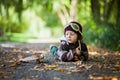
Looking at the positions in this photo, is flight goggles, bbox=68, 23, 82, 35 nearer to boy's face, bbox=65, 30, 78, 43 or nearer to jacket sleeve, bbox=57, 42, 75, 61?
boy's face, bbox=65, 30, 78, 43

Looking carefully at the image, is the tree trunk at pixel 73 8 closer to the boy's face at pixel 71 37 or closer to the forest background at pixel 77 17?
the forest background at pixel 77 17

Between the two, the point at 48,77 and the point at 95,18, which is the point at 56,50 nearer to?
the point at 48,77

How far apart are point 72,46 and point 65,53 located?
0.94 ft

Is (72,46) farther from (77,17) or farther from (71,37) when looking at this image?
(77,17)

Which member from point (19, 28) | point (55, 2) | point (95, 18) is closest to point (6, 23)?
point (55, 2)

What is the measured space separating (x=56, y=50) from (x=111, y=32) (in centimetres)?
681

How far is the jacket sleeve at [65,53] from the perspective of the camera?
27.7 feet

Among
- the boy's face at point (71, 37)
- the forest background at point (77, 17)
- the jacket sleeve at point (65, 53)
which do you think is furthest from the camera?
the forest background at point (77, 17)

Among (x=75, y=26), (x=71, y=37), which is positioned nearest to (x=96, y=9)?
(x=75, y=26)

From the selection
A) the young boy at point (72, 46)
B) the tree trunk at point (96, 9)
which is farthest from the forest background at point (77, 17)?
the young boy at point (72, 46)

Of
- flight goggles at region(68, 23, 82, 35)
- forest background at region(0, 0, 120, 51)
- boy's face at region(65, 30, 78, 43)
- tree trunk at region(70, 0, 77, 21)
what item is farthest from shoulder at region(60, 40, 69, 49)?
tree trunk at region(70, 0, 77, 21)

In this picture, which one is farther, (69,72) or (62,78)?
(69,72)

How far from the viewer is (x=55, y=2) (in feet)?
82.8

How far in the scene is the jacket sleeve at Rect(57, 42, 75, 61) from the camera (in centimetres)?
844
